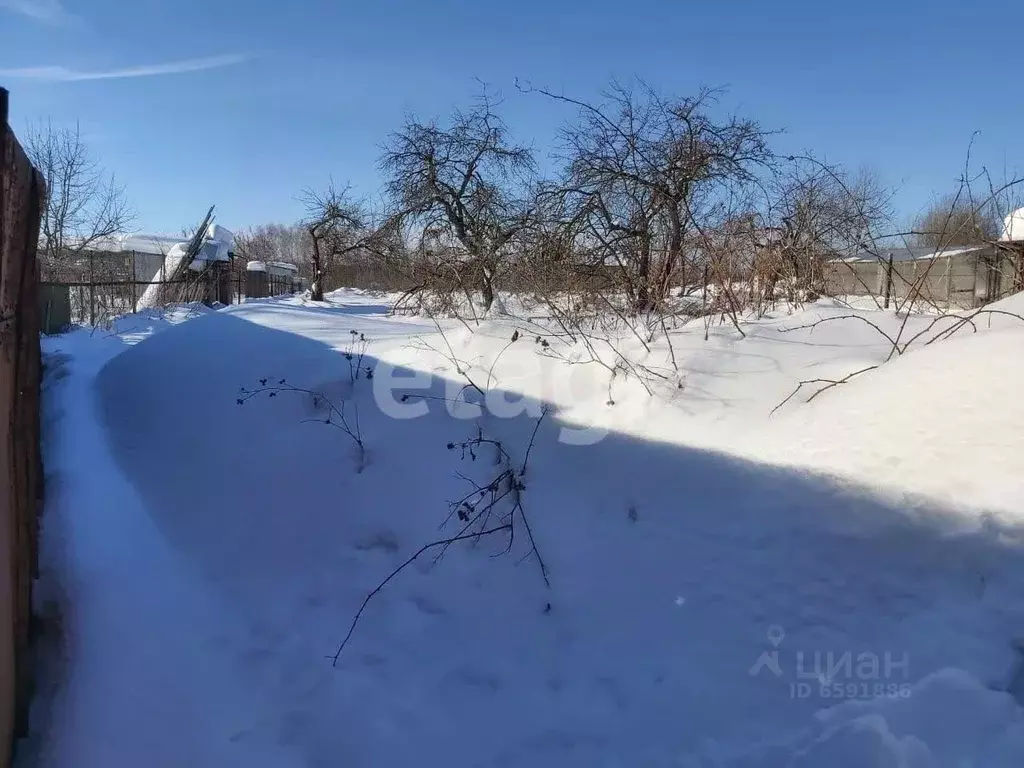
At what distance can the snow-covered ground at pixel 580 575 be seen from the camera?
1.92 m

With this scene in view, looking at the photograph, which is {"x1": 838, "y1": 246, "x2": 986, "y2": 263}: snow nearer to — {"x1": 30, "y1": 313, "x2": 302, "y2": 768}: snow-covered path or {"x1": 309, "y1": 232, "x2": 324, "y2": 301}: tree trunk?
{"x1": 30, "y1": 313, "x2": 302, "y2": 768}: snow-covered path

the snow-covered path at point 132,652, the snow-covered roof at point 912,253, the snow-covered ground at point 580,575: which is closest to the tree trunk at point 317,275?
the snow-covered roof at point 912,253

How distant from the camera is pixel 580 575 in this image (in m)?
2.54

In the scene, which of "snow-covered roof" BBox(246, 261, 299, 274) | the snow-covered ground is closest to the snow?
the snow-covered ground

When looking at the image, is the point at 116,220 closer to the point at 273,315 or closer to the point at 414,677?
the point at 273,315

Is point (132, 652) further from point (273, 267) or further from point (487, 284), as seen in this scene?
point (273, 267)

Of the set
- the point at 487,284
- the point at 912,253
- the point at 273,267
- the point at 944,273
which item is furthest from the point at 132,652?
the point at 273,267

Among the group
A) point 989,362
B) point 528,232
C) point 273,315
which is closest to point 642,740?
point 989,362

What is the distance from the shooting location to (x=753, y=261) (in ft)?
18.9

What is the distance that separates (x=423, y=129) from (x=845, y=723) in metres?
14.0

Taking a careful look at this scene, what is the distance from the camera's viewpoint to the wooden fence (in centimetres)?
186

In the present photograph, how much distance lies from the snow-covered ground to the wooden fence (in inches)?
7.1

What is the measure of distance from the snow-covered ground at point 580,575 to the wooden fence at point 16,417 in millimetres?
181

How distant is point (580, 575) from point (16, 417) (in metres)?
1.97
